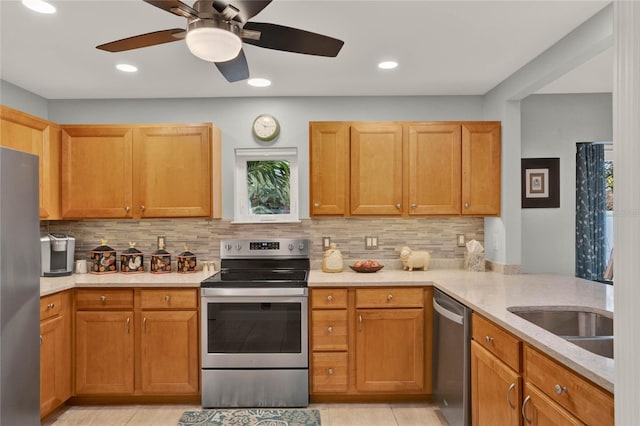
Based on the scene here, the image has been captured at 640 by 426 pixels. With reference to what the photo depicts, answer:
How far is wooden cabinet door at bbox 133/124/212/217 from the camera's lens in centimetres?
341

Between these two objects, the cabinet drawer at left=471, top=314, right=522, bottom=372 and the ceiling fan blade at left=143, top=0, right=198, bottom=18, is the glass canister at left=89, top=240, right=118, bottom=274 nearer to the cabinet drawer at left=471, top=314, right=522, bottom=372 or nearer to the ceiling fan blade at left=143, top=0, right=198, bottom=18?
the ceiling fan blade at left=143, top=0, right=198, bottom=18

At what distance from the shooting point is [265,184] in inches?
148

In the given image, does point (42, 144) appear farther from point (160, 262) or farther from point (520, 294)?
point (520, 294)

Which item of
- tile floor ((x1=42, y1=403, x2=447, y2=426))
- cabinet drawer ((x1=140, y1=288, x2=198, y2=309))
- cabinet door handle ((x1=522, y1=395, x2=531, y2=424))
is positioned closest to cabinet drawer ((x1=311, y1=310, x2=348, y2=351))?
tile floor ((x1=42, y1=403, x2=447, y2=426))

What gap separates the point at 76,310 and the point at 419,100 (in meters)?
3.24

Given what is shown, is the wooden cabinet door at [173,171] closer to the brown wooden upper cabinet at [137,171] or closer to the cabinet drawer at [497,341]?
the brown wooden upper cabinet at [137,171]

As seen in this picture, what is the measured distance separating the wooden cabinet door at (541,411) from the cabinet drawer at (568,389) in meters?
0.02

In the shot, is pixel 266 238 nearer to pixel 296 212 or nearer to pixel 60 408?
pixel 296 212

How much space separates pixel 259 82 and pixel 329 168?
87cm

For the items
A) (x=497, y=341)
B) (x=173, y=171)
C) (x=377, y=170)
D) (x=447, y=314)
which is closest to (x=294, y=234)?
(x=377, y=170)

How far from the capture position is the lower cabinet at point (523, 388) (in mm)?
1371

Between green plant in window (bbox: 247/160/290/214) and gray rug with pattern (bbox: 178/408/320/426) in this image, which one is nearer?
gray rug with pattern (bbox: 178/408/320/426)

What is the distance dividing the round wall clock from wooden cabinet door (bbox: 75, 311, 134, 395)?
1.78 meters

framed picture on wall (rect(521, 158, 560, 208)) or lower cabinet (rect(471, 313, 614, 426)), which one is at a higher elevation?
framed picture on wall (rect(521, 158, 560, 208))
